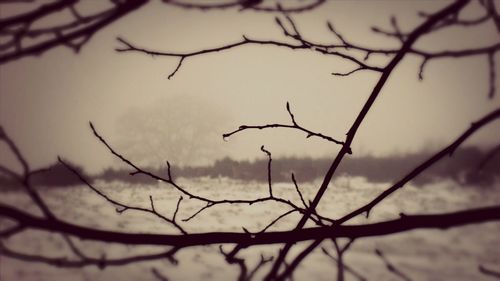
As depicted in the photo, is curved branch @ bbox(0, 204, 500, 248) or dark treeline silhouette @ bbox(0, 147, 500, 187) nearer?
curved branch @ bbox(0, 204, 500, 248)

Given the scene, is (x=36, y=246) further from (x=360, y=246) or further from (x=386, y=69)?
(x=386, y=69)

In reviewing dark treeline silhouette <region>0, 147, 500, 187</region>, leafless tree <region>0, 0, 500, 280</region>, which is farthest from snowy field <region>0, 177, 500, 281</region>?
leafless tree <region>0, 0, 500, 280</region>

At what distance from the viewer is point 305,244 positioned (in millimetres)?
3637

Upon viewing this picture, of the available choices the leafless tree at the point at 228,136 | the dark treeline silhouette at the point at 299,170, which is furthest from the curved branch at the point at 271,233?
the dark treeline silhouette at the point at 299,170

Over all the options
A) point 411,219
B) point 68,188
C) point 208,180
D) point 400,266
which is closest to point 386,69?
point 411,219

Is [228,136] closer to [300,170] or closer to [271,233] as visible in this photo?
[271,233]

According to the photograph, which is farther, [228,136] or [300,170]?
[300,170]

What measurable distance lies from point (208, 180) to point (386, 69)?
214 cm

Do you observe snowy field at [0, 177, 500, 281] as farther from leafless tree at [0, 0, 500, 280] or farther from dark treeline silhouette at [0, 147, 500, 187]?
leafless tree at [0, 0, 500, 280]

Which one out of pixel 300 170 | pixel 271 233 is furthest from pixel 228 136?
pixel 300 170

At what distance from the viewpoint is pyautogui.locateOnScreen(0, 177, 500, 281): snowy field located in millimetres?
3363

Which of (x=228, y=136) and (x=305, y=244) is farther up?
(x=305, y=244)

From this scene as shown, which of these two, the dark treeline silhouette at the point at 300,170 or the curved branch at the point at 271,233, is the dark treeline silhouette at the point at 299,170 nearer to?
the dark treeline silhouette at the point at 300,170

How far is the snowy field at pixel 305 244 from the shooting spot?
11.0ft
